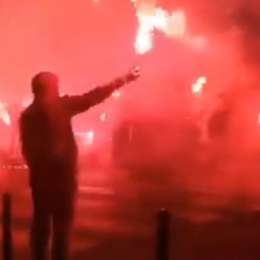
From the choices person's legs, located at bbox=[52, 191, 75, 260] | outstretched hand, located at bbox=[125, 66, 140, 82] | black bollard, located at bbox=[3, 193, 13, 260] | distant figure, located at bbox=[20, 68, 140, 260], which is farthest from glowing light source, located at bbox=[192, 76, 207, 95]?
person's legs, located at bbox=[52, 191, 75, 260]

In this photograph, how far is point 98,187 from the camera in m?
23.7

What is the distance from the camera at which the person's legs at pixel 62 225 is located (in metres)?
11.0

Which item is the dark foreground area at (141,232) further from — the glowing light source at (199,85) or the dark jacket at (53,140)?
the glowing light source at (199,85)

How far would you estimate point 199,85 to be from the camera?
42.3m

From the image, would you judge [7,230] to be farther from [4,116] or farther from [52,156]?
[4,116]

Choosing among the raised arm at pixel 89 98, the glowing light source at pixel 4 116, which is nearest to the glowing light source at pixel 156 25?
the glowing light source at pixel 4 116

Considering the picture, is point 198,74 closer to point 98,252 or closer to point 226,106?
point 226,106

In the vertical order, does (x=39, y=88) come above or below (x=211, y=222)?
above

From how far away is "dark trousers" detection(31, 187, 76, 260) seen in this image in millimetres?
10969

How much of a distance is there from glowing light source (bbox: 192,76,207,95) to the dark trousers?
3086 centimetres

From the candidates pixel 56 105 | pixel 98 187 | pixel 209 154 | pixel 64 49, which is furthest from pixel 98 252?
pixel 64 49

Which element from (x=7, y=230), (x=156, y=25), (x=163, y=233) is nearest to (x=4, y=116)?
(x=156, y=25)

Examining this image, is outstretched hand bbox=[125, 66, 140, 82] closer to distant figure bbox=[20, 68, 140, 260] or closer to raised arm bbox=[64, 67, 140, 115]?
raised arm bbox=[64, 67, 140, 115]

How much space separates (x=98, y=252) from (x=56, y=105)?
10.1ft
